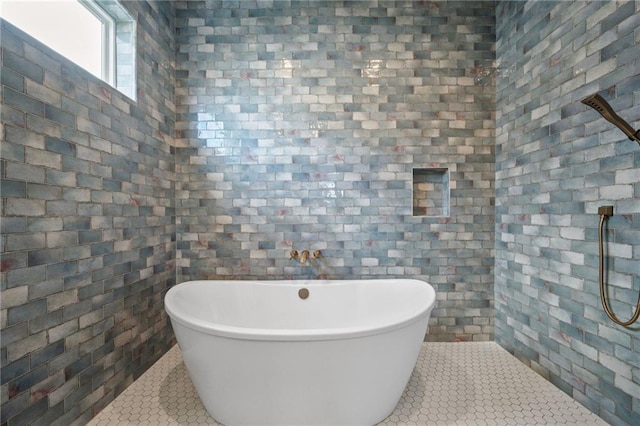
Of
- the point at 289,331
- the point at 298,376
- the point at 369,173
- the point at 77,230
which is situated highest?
the point at 369,173

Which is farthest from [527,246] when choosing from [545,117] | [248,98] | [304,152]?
[248,98]

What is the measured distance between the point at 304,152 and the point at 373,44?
103cm

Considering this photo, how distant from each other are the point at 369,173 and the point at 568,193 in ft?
4.21

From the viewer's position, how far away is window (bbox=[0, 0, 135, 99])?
4.81 ft

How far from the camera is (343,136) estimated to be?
2.50 m

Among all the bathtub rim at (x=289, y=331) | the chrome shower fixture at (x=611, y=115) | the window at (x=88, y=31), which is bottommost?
the bathtub rim at (x=289, y=331)

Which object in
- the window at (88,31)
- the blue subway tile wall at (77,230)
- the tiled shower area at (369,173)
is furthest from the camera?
the tiled shower area at (369,173)

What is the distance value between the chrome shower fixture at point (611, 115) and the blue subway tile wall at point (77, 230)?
247 centimetres

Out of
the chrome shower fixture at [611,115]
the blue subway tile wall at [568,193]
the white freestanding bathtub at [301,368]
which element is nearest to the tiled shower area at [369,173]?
the blue subway tile wall at [568,193]

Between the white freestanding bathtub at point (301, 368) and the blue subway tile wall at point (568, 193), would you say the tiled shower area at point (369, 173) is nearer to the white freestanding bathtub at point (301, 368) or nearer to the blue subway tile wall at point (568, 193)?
the blue subway tile wall at point (568, 193)

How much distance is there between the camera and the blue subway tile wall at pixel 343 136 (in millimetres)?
2475

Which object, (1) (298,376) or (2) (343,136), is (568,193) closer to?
(2) (343,136)

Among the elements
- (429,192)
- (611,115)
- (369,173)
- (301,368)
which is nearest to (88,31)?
(369,173)

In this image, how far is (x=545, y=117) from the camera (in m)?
2.00
